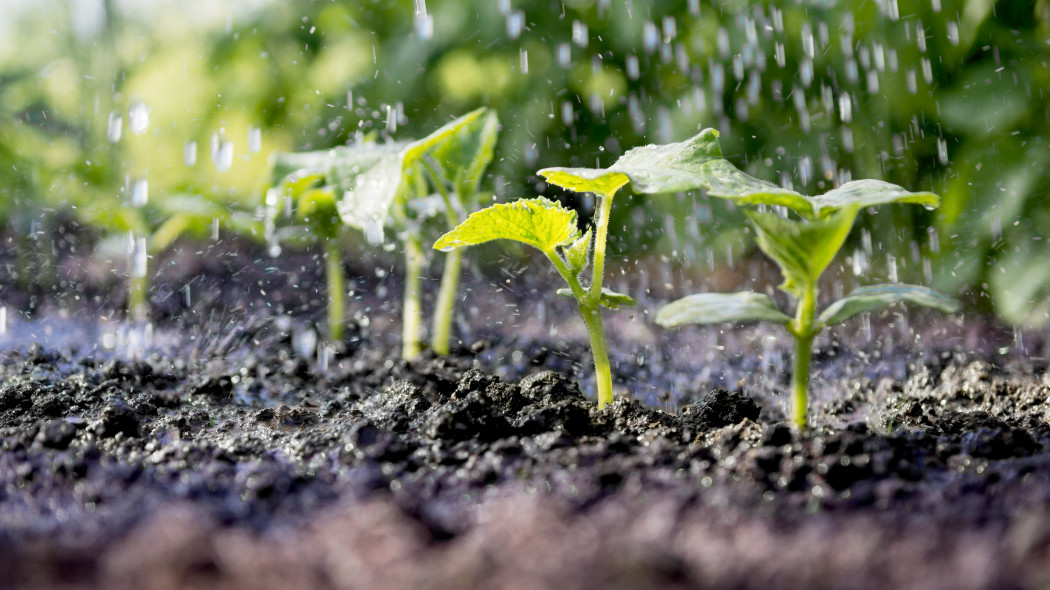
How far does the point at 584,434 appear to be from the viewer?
0.87m

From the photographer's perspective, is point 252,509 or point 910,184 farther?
point 910,184

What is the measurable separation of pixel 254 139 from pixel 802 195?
260cm

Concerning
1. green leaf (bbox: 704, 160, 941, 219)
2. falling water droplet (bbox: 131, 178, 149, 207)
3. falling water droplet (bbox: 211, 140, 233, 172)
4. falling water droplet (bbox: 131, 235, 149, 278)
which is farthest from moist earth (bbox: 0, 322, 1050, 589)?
falling water droplet (bbox: 211, 140, 233, 172)

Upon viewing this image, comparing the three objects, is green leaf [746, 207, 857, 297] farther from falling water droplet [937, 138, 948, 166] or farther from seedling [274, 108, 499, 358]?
falling water droplet [937, 138, 948, 166]

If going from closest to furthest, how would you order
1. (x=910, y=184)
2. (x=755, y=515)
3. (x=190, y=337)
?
(x=755, y=515)
(x=190, y=337)
(x=910, y=184)


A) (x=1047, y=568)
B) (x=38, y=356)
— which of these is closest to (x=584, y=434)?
(x=1047, y=568)

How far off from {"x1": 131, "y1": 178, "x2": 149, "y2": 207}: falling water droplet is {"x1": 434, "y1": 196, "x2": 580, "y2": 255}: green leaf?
1.53m

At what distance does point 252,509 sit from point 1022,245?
1683 millimetres

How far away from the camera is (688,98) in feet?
7.32

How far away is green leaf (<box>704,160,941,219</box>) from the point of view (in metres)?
0.72

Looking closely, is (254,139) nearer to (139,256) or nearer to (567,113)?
(139,256)

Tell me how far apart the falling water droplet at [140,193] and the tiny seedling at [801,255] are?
1786 mm

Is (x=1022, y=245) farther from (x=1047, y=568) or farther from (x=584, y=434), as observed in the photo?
(x=1047, y=568)

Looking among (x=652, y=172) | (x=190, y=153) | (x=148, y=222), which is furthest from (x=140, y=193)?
(x=652, y=172)
